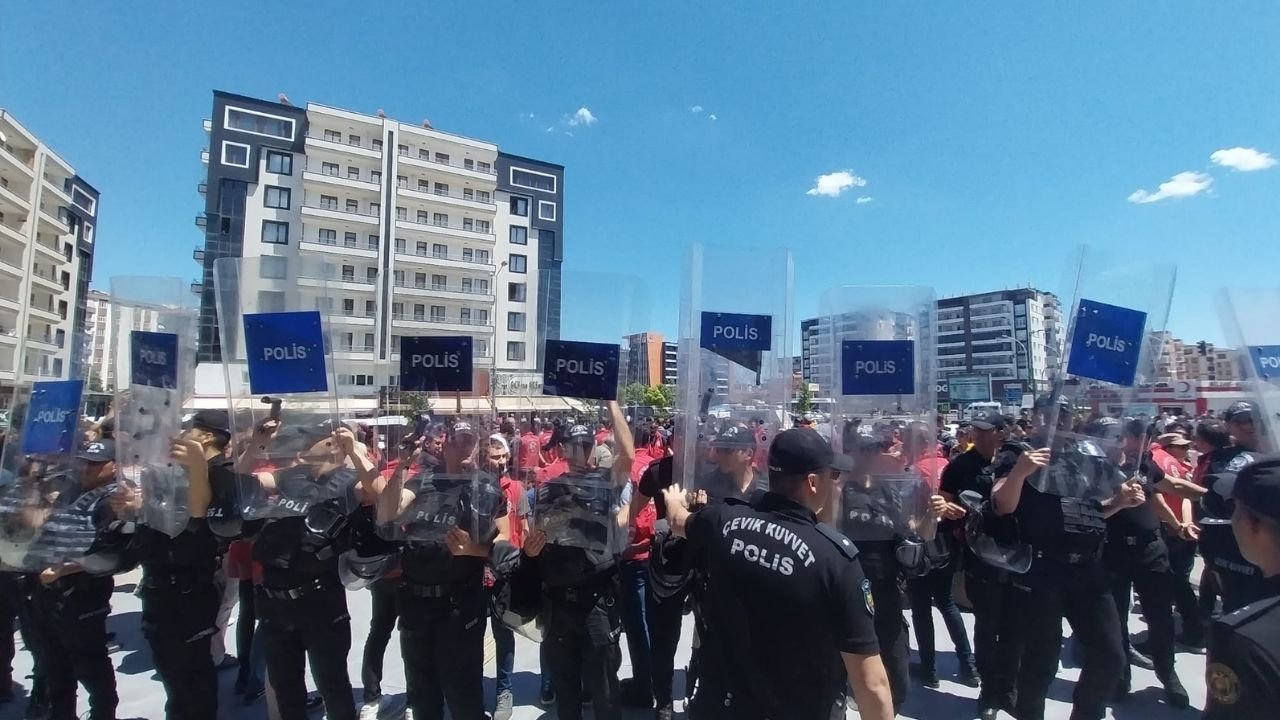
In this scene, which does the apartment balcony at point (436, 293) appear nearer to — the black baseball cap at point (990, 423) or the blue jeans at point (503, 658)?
the blue jeans at point (503, 658)

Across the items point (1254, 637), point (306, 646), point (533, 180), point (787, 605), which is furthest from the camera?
point (533, 180)

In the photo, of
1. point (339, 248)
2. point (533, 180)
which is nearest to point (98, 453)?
point (339, 248)

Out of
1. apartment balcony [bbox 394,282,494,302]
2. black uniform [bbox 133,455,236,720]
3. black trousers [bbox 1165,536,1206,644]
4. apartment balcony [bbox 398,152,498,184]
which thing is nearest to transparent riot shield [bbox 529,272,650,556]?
black uniform [bbox 133,455,236,720]

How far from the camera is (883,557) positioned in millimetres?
3111

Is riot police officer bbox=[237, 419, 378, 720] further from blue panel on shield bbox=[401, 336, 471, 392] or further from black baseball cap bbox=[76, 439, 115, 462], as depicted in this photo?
black baseball cap bbox=[76, 439, 115, 462]

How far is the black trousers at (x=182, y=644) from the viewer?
3078mm

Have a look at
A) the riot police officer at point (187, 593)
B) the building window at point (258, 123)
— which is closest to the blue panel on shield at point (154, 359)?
the riot police officer at point (187, 593)

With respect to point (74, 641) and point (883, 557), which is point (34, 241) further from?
point (883, 557)

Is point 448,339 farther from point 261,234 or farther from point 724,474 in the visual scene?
point 261,234

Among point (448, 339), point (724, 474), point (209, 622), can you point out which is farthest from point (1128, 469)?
point (209, 622)

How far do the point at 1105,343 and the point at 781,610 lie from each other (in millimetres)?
2439

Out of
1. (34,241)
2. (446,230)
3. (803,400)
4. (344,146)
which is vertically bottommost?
(803,400)

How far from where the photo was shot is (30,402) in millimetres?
3727

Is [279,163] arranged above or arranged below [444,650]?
above
